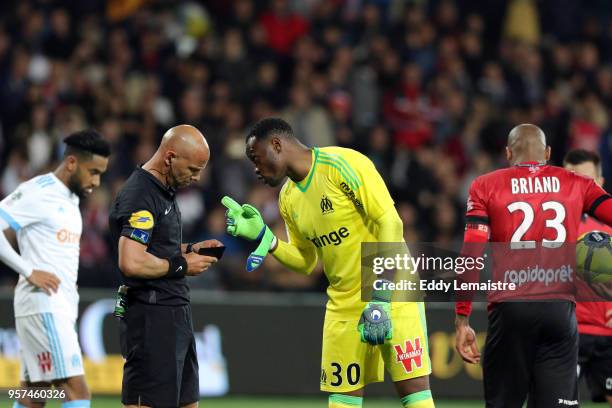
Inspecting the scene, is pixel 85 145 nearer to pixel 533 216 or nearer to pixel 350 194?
pixel 350 194

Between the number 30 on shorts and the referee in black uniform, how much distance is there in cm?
103

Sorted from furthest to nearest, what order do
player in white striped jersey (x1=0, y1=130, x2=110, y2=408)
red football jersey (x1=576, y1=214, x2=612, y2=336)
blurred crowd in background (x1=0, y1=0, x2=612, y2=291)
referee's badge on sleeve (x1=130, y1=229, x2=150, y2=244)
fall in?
blurred crowd in background (x1=0, y1=0, x2=612, y2=291), red football jersey (x1=576, y1=214, x2=612, y2=336), player in white striped jersey (x1=0, y1=130, x2=110, y2=408), referee's badge on sleeve (x1=130, y1=229, x2=150, y2=244)

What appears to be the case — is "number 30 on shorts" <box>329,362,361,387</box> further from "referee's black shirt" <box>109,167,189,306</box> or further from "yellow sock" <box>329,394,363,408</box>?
"referee's black shirt" <box>109,167,189,306</box>

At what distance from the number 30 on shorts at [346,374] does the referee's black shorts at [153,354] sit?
1.13 meters

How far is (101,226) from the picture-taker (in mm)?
14008

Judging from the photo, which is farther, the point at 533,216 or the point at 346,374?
the point at 346,374

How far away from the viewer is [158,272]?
687 cm

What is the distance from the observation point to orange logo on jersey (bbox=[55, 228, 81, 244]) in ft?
28.0

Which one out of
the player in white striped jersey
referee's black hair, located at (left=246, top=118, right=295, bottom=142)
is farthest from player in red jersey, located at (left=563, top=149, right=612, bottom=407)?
the player in white striped jersey

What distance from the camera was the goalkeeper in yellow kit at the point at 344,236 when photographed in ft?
24.4

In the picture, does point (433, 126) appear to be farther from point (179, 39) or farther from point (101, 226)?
point (101, 226)

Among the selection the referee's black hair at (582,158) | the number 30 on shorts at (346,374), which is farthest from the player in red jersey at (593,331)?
the number 30 on shorts at (346,374)

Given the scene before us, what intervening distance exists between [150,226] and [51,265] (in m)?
1.93

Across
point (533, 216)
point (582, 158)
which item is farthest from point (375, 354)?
point (582, 158)
